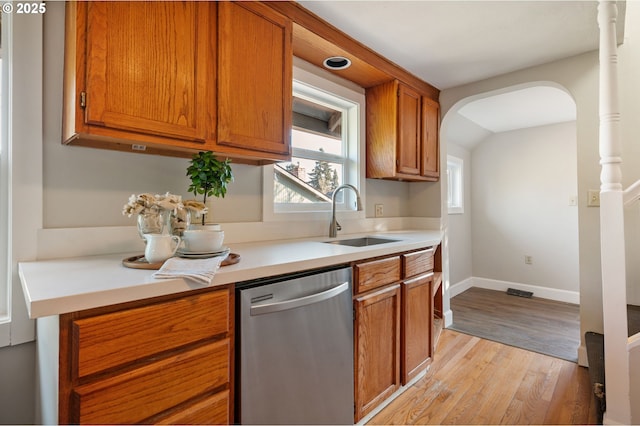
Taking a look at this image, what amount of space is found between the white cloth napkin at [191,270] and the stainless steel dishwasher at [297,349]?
0.15 m

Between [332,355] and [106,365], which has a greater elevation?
[106,365]

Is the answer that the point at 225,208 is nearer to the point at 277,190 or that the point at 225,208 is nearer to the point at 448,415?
the point at 277,190

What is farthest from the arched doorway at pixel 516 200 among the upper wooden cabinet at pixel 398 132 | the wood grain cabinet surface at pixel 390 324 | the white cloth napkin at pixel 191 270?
the white cloth napkin at pixel 191 270

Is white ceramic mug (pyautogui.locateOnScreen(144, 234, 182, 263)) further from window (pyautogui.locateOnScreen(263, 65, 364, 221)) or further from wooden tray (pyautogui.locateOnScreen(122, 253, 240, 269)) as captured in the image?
window (pyautogui.locateOnScreen(263, 65, 364, 221))

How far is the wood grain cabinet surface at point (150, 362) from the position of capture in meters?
0.75

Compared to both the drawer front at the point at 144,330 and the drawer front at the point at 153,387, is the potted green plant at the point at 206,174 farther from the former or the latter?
the drawer front at the point at 153,387

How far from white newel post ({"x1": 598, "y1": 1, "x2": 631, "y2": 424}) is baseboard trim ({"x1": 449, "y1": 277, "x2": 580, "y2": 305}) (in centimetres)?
242

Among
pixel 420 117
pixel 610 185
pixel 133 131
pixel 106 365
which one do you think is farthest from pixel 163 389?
pixel 420 117

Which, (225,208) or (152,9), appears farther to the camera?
(225,208)

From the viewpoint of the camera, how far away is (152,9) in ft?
3.99

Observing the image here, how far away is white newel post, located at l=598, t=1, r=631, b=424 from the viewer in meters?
1.44

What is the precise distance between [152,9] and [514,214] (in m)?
4.39

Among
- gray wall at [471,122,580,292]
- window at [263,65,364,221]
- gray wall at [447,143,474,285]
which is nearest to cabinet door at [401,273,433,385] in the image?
window at [263,65,364,221]

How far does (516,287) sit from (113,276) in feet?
14.9
